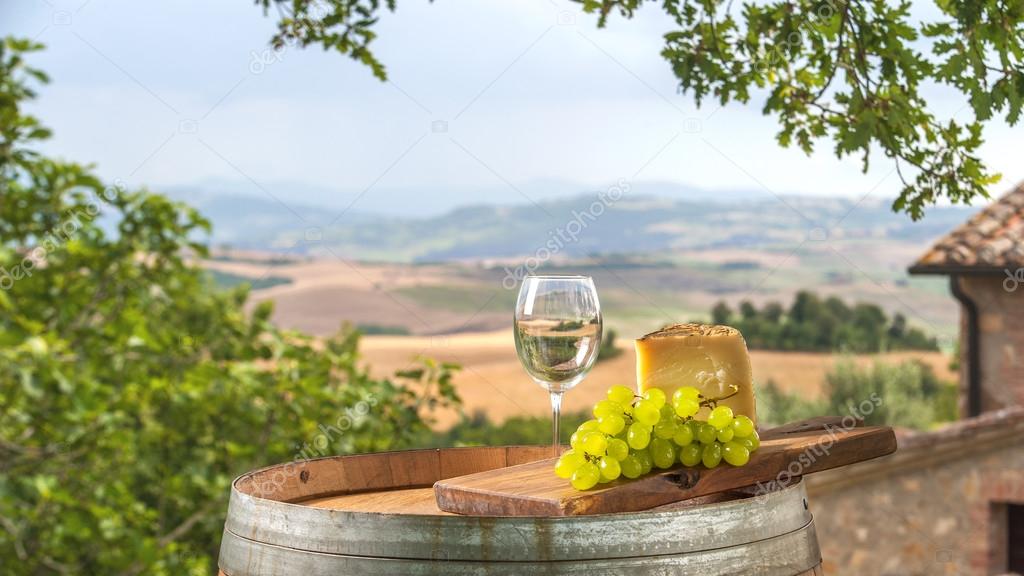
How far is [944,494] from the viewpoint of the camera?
784 centimetres

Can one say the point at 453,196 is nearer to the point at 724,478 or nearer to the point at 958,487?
the point at 958,487

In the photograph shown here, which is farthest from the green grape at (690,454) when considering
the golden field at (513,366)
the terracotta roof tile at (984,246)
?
the golden field at (513,366)

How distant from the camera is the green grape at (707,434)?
5.02 feet

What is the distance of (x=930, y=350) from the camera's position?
24.3m

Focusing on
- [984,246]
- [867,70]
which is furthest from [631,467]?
[984,246]

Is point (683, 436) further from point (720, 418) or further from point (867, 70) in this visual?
point (867, 70)

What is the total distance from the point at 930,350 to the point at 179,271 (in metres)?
22.9

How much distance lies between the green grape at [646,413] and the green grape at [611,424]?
0.08 ft

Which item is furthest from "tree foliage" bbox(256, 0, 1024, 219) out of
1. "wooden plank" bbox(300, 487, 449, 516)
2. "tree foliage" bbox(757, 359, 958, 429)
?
"tree foliage" bbox(757, 359, 958, 429)

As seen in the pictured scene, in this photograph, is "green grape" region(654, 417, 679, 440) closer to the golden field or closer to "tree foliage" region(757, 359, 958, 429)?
the golden field

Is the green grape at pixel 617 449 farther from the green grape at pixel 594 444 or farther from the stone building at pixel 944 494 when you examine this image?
the stone building at pixel 944 494

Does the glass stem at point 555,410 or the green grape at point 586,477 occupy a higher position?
the glass stem at point 555,410

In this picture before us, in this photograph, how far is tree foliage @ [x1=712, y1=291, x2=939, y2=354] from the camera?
2377 centimetres

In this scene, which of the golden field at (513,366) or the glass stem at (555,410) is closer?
the glass stem at (555,410)
